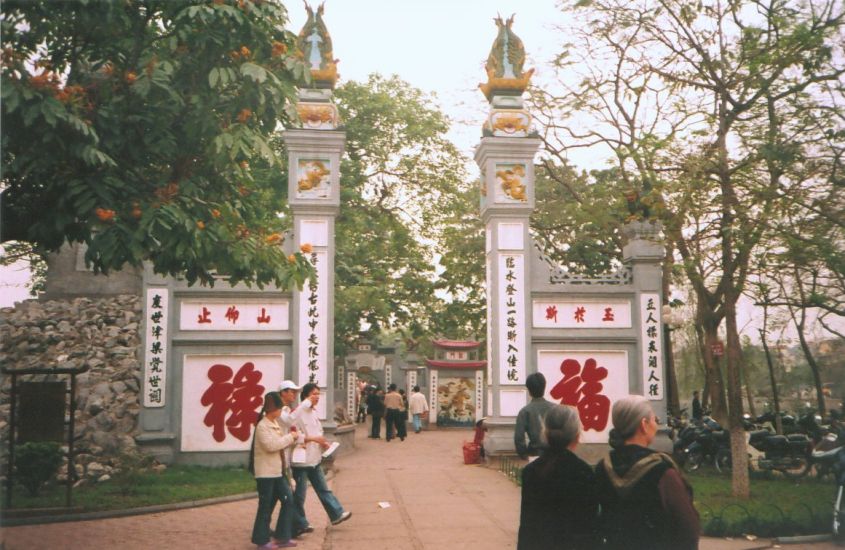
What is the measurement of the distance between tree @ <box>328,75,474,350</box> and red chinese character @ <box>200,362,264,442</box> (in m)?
7.66

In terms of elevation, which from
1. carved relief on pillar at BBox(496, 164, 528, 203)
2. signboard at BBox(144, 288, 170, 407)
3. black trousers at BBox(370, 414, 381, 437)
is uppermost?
carved relief on pillar at BBox(496, 164, 528, 203)

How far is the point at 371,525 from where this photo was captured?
27.0ft

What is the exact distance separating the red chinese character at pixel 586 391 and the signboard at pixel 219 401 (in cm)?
478

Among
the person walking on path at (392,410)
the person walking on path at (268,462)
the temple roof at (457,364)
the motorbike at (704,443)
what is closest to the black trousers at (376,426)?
the person walking on path at (392,410)

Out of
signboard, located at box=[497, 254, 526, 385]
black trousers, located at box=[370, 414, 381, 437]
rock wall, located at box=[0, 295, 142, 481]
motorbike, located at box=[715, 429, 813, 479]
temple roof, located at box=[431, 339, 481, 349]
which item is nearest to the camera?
motorbike, located at box=[715, 429, 813, 479]

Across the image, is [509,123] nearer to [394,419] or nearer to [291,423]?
[291,423]

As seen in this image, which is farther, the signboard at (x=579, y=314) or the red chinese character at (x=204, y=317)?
the signboard at (x=579, y=314)

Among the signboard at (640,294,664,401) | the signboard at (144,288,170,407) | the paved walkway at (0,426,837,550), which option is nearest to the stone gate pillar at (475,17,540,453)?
the paved walkway at (0,426,837,550)

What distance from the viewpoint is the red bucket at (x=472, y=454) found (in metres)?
13.4

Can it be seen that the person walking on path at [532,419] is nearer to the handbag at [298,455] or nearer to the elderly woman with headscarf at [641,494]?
the handbag at [298,455]

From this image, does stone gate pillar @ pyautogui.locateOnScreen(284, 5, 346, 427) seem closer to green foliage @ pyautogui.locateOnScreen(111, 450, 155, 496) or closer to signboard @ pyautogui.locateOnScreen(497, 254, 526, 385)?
signboard @ pyautogui.locateOnScreen(497, 254, 526, 385)

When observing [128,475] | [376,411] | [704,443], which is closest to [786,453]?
[704,443]

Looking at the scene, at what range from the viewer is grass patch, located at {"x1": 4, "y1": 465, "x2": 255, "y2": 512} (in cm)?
900

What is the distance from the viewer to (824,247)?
811 cm
